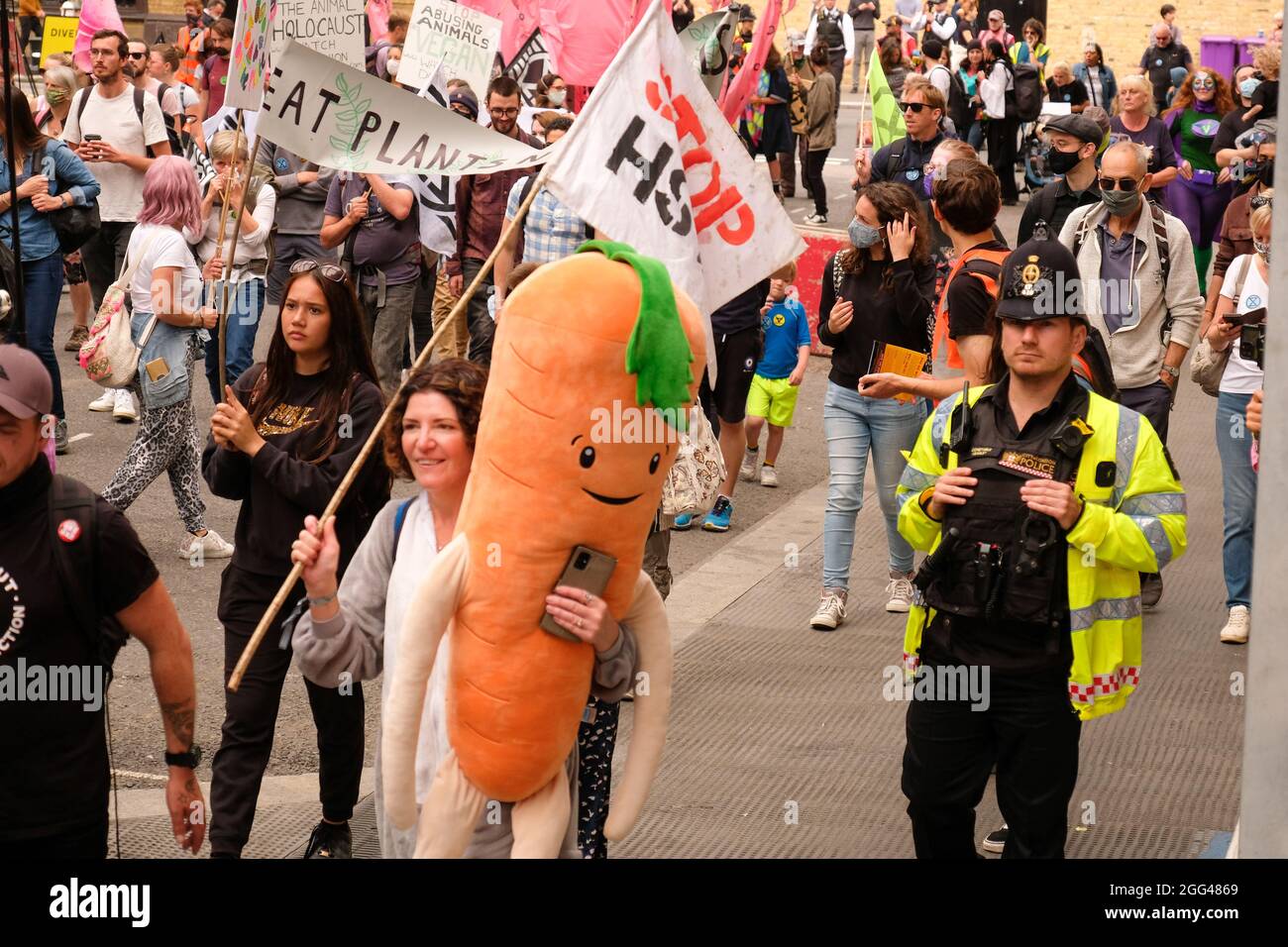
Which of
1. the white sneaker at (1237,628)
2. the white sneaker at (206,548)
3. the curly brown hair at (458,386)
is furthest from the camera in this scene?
the white sneaker at (206,548)

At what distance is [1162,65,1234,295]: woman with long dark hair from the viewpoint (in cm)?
1405

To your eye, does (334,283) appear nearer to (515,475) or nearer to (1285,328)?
(515,475)

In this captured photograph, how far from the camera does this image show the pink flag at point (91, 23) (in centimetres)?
1436

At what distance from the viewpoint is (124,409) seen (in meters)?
11.2

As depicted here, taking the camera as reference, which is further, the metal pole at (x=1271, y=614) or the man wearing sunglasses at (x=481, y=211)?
the man wearing sunglasses at (x=481, y=211)

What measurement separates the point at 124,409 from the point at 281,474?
650 cm

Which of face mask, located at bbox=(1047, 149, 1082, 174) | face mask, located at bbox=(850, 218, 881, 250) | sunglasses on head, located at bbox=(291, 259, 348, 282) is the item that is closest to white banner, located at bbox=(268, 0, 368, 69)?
sunglasses on head, located at bbox=(291, 259, 348, 282)

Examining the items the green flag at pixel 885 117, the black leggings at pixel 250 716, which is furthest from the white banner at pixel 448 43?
the black leggings at pixel 250 716

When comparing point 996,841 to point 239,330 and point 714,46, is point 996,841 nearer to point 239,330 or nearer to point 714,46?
point 714,46

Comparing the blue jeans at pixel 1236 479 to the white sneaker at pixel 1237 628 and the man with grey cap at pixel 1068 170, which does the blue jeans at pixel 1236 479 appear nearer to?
the white sneaker at pixel 1237 628

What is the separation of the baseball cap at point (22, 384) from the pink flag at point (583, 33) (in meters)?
9.56

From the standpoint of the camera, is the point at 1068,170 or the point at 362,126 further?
the point at 1068,170

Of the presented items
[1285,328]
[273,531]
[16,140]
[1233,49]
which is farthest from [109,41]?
[1233,49]

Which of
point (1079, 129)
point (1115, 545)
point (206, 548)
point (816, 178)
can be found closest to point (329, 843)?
point (1115, 545)
